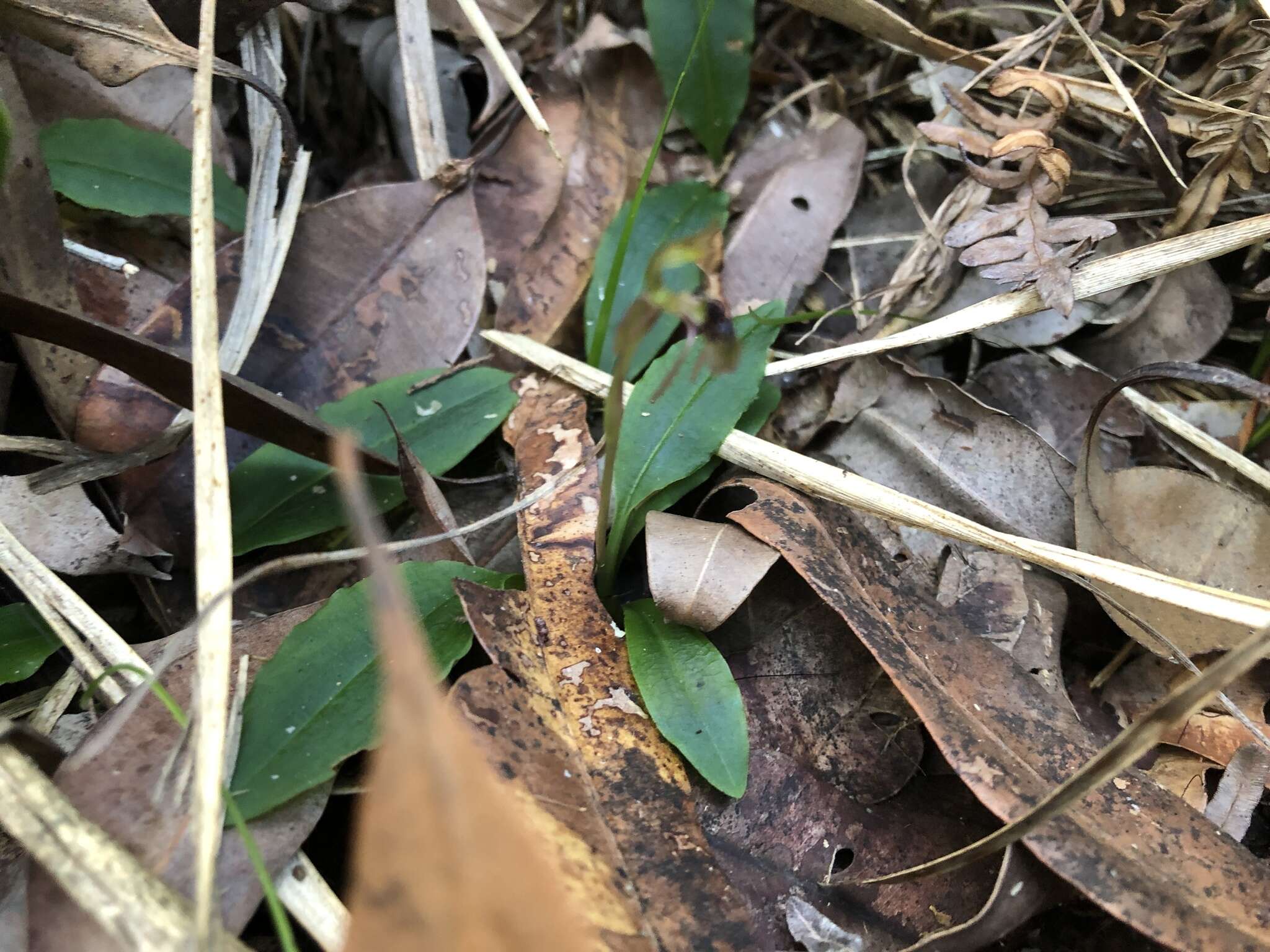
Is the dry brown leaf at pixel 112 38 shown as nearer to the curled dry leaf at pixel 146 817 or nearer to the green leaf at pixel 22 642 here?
the green leaf at pixel 22 642

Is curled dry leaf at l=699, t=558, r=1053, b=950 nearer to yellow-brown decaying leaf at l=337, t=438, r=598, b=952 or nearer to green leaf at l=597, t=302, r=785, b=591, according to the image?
green leaf at l=597, t=302, r=785, b=591

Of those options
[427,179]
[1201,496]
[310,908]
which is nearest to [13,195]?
[427,179]

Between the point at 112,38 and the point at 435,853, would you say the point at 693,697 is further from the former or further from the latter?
the point at 112,38

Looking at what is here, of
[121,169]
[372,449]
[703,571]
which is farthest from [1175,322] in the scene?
[121,169]

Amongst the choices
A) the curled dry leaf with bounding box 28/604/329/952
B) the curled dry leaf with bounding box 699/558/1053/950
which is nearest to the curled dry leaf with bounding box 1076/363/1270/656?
the curled dry leaf with bounding box 699/558/1053/950

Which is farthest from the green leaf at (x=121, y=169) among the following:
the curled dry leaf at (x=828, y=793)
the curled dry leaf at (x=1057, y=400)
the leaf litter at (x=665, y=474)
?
the curled dry leaf at (x=1057, y=400)

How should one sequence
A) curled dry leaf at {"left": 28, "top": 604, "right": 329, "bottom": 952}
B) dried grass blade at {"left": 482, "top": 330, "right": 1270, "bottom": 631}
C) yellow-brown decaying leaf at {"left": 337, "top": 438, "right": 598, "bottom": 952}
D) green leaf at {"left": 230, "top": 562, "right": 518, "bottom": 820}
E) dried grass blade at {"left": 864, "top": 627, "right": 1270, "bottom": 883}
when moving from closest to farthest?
1. yellow-brown decaying leaf at {"left": 337, "top": 438, "right": 598, "bottom": 952}
2. dried grass blade at {"left": 864, "top": 627, "right": 1270, "bottom": 883}
3. curled dry leaf at {"left": 28, "top": 604, "right": 329, "bottom": 952}
4. green leaf at {"left": 230, "top": 562, "right": 518, "bottom": 820}
5. dried grass blade at {"left": 482, "top": 330, "right": 1270, "bottom": 631}

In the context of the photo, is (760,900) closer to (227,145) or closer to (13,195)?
(13,195)
